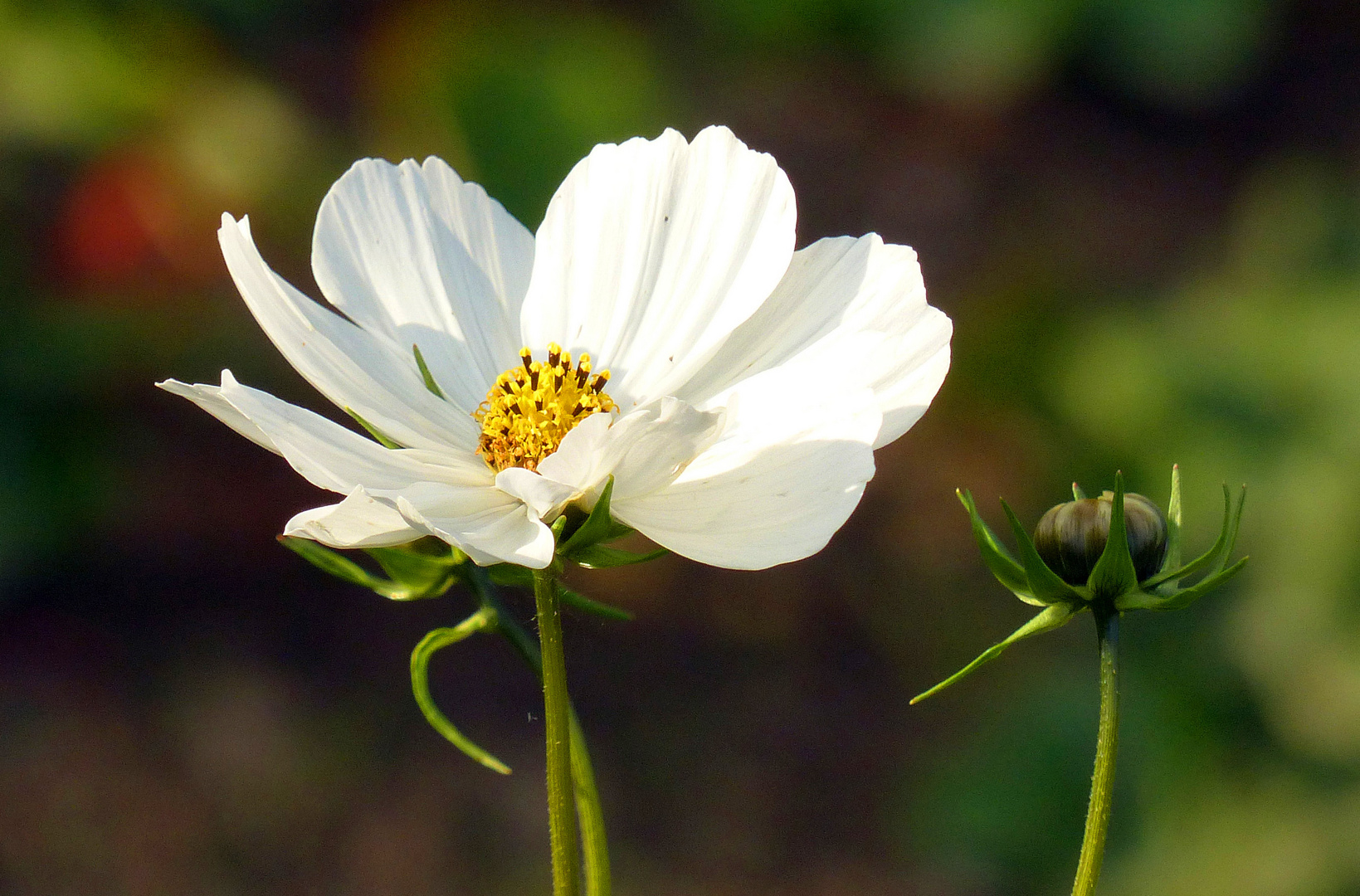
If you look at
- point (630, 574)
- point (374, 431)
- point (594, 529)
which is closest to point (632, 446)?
point (594, 529)

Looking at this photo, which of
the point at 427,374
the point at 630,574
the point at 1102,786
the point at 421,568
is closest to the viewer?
the point at 1102,786

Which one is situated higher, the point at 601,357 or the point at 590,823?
the point at 601,357

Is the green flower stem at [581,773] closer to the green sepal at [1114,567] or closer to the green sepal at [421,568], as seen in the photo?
the green sepal at [421,568]

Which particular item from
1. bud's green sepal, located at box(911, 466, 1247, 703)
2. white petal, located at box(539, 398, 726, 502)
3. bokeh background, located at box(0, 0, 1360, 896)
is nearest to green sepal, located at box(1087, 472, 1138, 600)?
bud's green sepal, located at box(911, 466, 1247, 703)

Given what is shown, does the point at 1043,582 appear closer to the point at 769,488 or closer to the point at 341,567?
the point at 769,488

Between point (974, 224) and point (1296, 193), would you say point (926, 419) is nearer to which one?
point (974, 224)

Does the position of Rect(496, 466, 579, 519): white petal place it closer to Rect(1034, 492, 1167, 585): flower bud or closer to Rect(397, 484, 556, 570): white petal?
Rect(397, 484, 556, 570): white petal

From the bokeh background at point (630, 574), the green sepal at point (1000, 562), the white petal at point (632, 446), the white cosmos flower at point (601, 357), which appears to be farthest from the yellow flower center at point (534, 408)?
the bokeh background at point (630, 574)
